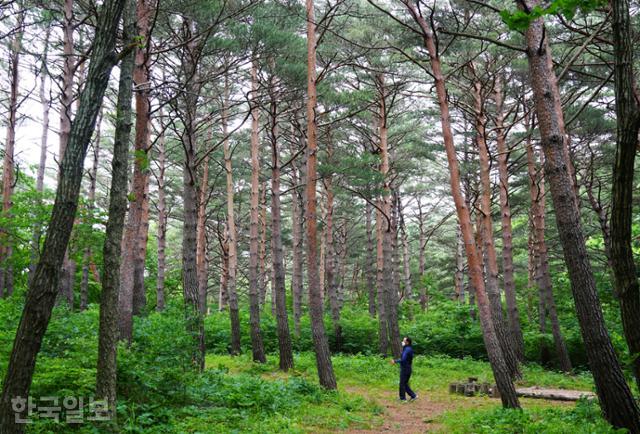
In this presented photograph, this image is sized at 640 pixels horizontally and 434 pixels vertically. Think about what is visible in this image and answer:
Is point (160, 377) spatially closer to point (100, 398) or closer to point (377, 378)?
point (100, 398)

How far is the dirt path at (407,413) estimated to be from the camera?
7.93 metres

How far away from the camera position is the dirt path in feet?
26.0

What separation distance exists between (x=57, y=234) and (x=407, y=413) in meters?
7.87

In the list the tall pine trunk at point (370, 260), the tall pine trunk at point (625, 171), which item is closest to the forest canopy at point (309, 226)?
the tall pine trunk at point (625, 171)

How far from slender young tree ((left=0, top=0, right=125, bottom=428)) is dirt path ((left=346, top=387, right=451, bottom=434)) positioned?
5.17 meters

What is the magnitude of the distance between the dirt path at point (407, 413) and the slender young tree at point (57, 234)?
5166 millimetres

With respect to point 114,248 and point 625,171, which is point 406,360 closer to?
point 114,248

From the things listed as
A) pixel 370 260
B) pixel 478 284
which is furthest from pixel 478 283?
pixel 370 260

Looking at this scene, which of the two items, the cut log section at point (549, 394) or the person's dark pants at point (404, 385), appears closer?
the cut log section at point (549, 394)

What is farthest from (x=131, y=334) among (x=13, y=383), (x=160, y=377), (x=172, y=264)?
(x=172, y=264)

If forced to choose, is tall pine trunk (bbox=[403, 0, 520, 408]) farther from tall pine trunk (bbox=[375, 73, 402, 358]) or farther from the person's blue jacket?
tall pine trunk (bbox=[375, 73, 402, 358])

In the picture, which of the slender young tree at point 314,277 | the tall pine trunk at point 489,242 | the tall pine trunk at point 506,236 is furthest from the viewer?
the tall pine trunk at point 506,236

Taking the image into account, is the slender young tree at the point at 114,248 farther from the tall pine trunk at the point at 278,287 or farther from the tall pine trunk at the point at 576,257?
the tall pine trunk at the point at 278,287

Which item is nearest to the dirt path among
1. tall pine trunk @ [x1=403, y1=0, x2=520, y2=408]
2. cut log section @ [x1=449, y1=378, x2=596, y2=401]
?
cut log section @ [x1=449, y1=378, x2=596, y2=401]
